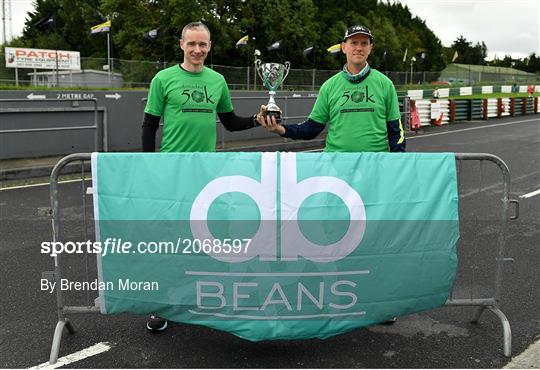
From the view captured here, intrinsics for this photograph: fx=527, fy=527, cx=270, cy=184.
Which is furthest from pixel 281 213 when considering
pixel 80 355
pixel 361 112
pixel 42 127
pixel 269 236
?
pixel 42 127

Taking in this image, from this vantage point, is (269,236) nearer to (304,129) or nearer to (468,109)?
(304,129)

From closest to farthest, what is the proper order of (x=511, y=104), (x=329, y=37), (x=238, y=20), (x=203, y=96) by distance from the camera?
(x=203, y=96) < (x=511, y=104) < (x=238, y=20) < (x=329, y=37)

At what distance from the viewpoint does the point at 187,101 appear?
13.0 ft

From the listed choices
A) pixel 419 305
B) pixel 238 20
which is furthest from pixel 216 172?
pixel 238 20

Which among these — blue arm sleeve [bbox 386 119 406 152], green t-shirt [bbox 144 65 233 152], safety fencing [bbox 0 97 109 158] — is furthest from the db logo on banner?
safety fencing [bbox 0 97 109 158]

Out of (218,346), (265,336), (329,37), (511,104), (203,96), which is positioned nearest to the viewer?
(265,336)

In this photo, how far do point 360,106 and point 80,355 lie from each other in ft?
8.52

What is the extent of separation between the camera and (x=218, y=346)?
3.57 meters

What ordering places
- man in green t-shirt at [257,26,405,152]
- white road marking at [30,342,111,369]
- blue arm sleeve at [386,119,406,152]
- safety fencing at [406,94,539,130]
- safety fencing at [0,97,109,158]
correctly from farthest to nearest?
safety fencing at [406,94,539,130] → safety fencing at [0,97,109,158] → blue arm sleeve at [386,119,406,152] → man in green t-shirt at [257,26,405,152] → white road marking at [30,342,111,369]

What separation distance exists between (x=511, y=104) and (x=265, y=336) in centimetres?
2771

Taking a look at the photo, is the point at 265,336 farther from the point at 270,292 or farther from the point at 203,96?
the point at 203,96

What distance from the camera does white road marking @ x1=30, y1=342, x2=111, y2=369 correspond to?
10.9 ft

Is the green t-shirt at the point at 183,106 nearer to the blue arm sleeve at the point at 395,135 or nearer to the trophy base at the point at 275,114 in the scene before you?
the trophy base at the point at 275,114
